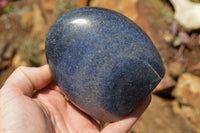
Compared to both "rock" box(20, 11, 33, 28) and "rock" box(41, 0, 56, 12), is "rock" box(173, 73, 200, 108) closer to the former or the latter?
"rock" box(41, 0, 56, 12)

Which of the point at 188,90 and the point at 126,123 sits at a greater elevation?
the point at 126,123

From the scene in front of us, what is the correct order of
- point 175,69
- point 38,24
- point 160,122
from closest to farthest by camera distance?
point 160,122
point 175,69
point 38,24

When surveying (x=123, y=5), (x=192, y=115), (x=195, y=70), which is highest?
(x=123, y=5)

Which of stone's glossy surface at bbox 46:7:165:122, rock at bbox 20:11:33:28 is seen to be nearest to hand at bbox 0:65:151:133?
stone's glossy surface at bbox 46:7:165:122

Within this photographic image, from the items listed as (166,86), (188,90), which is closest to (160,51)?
(166,86)

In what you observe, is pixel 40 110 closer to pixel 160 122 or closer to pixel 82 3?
pixel 160 122

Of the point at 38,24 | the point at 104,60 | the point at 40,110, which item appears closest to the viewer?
the point at 104,60

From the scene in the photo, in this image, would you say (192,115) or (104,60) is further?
(192,115)

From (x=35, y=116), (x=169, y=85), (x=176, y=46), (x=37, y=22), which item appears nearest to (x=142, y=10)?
(x=176, y=46)
